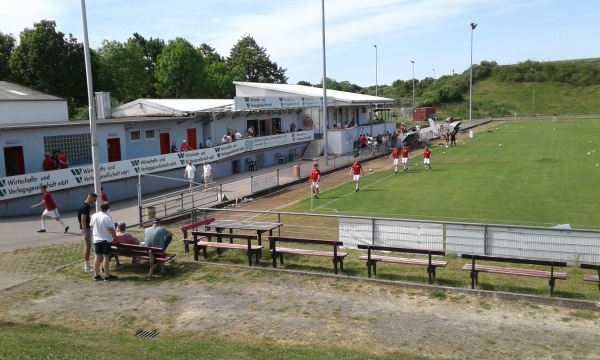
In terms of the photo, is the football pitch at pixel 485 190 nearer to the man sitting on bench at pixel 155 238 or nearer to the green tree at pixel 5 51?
the man sitting on bench at pixel 155 238

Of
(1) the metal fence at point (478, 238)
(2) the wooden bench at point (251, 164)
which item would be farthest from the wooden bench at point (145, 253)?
(2) the wooden bench at point (251, 164)

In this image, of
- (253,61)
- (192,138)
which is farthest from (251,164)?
(253,61)

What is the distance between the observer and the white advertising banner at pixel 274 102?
34500mm

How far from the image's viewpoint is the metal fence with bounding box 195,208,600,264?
1333 centimetres

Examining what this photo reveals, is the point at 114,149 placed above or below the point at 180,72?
below

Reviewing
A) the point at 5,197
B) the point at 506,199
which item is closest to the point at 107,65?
the point at 5,197

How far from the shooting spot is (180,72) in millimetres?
73125

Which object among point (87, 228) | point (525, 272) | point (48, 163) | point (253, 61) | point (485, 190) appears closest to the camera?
point (525, 272)

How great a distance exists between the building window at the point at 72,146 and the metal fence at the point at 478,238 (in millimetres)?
16290

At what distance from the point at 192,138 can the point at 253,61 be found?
7099 cm

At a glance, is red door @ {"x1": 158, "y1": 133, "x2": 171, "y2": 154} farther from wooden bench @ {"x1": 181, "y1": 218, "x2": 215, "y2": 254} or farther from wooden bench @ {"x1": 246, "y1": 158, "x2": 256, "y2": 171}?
wooden bench @ {"x1": 181, "y1": 218, "x2": 215, "y2": 254}

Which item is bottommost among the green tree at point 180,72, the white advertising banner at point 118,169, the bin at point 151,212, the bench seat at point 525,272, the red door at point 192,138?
the bench seat at point 525,272

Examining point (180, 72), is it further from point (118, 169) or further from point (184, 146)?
point (118, 169)

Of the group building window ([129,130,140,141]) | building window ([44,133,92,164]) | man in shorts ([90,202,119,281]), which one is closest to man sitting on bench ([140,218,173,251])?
man in shorts ([90,202,119,281])
